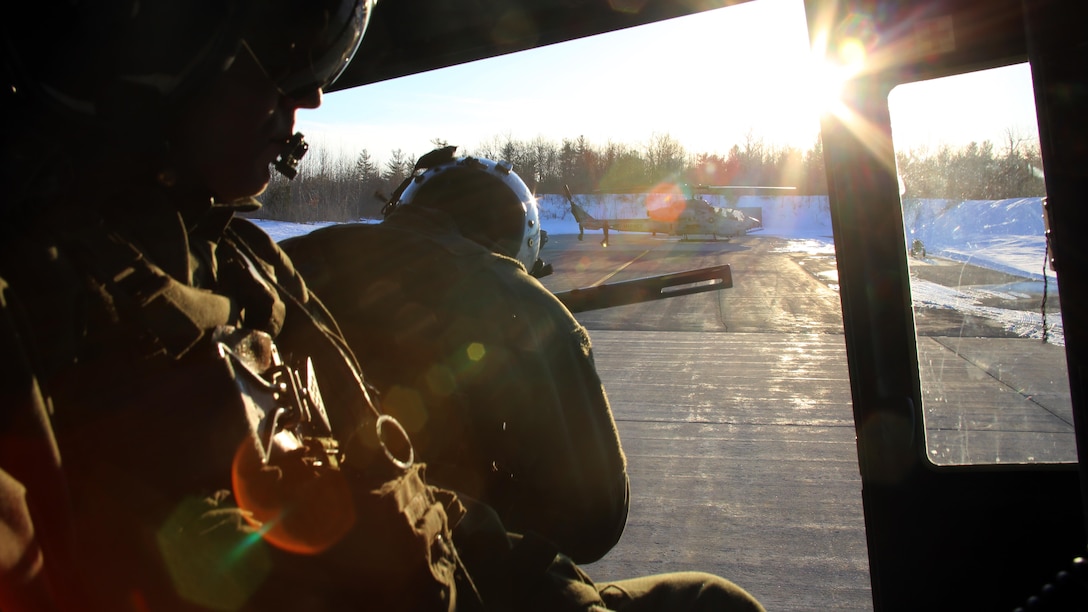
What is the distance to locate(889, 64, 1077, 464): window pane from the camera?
5.99 feet

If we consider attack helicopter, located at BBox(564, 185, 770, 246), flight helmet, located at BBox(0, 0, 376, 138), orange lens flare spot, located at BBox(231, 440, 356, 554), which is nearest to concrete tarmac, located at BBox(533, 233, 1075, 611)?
orange lens flare spot, located at BBox(231, 440, 356, 554)

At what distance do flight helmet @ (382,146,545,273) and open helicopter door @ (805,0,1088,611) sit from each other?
1.25 meters

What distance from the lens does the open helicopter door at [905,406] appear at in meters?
1.81

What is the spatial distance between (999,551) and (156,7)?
6.96ft

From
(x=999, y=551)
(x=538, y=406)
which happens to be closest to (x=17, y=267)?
(x=538, y=406)

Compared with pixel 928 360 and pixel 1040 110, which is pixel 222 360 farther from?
pixel 928 360

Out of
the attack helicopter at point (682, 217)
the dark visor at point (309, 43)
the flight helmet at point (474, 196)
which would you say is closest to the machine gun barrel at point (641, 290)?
the flight helmet at point (474, 196)

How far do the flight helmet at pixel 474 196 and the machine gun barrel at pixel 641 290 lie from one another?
17.0 inches

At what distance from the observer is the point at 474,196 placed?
2.72m

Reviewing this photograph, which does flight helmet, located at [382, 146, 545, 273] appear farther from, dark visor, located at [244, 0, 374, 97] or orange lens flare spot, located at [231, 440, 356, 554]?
orange lens flare spot, located at [231, 440, 356, 554]

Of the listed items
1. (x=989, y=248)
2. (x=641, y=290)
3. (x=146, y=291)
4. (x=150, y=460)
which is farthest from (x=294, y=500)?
(x=641, y=290)

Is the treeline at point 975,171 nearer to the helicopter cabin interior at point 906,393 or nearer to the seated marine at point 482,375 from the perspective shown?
the helicopter cabin interior at point 906,393

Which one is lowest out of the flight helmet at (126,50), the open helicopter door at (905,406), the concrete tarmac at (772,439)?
the concrete tarmac at (772,439)

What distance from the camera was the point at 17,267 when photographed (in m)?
0.76
